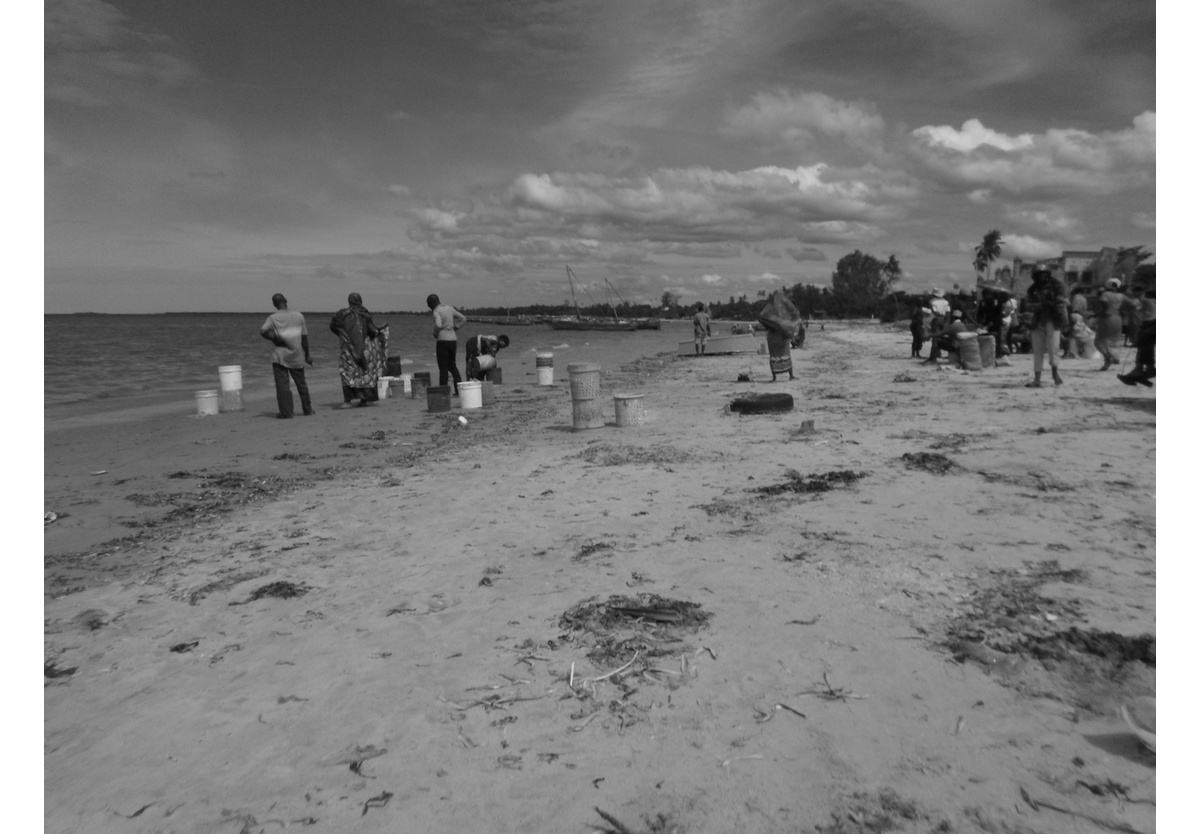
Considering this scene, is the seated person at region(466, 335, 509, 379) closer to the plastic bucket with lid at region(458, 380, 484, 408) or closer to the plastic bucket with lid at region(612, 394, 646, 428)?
the plastic bucket with lid at region(458, 380, 484, 408)

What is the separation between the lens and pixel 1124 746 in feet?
7.98

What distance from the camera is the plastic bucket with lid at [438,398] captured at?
1213cm

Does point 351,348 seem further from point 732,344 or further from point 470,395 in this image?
point 732,344

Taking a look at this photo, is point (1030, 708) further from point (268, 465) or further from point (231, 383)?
point (231, 383)

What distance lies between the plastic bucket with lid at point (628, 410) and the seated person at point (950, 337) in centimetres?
861

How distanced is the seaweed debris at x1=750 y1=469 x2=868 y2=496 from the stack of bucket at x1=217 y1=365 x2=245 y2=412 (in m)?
10.7

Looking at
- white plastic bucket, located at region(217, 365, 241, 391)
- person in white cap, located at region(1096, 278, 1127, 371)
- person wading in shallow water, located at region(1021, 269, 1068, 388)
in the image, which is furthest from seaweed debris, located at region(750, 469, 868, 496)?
white plastic bucket, located at region(217, 365, 241, 391)

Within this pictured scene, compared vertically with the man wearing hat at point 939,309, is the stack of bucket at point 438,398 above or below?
below

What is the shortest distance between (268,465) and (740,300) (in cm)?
14020

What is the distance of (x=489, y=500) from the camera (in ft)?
20.4

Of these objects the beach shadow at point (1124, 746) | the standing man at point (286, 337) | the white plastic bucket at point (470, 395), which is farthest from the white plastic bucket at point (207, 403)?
the beach shadow at point (1124, 746)

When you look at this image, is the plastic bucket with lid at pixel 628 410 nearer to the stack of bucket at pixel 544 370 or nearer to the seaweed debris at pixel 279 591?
the seaweed debris at pixel 279 591

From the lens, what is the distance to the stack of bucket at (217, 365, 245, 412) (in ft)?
42.8

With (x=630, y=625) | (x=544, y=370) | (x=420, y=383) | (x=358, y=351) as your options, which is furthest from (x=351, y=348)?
(x=630, y=625)
